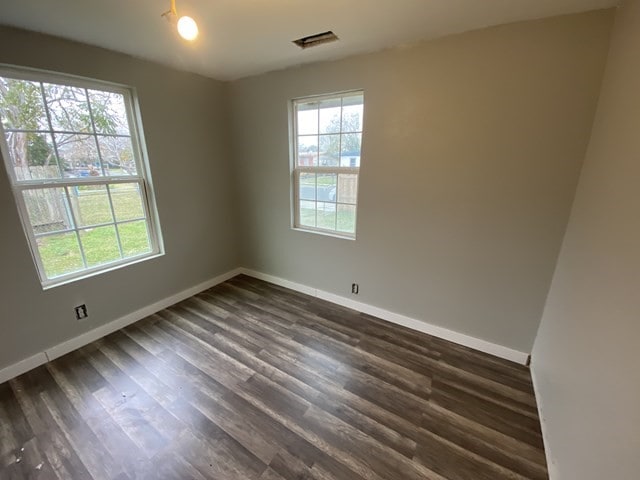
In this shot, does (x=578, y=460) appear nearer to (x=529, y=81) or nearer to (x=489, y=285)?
(x=489, y=285)

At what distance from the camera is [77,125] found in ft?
6.74

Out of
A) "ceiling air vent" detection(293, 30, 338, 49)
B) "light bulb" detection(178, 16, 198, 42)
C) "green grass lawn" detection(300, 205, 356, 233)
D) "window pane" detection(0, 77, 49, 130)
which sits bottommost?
"green grass lawn" detection(300, 205, 356, 233)

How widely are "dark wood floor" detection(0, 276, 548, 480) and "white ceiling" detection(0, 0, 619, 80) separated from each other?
232 centimetres

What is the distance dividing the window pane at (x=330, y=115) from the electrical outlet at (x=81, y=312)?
2612 millimetres

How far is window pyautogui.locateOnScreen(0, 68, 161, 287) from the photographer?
1825 millimetres

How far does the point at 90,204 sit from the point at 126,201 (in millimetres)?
272

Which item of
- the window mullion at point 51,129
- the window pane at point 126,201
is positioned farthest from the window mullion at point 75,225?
the window pane at point 126,201

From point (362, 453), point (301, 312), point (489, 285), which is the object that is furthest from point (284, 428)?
point (489, 285)

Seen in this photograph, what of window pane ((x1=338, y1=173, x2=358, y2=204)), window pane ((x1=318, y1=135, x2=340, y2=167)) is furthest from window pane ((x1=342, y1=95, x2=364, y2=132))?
window pane ((x1=338, y1=173, x2=358, y2=204))

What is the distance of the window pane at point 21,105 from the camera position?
175cm

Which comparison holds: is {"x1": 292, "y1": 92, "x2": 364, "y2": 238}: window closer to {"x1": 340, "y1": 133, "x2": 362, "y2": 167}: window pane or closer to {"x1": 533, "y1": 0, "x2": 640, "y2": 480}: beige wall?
{"x1": 340, "y1": 133, "x2": 362, "y2": 167}: window pane

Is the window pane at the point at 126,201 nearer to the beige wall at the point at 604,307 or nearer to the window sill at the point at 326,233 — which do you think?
the window sill at the point at 326,233

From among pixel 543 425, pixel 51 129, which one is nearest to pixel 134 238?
pixel 51 129

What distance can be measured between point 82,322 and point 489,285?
3331mm
